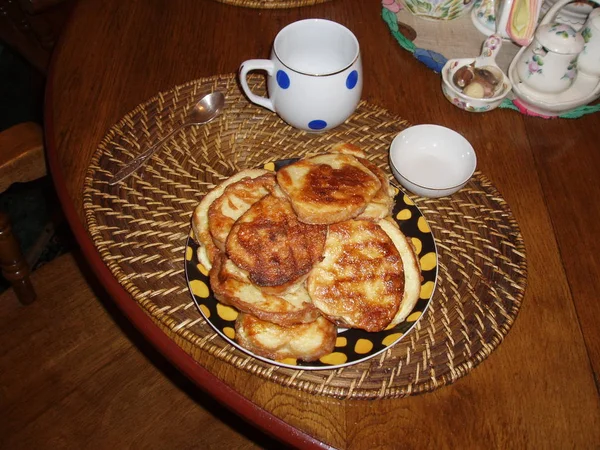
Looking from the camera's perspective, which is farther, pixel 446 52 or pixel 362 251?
pixel 446 52

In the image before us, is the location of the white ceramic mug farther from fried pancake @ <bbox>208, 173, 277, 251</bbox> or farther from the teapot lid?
the teapot lid

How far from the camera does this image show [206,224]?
0.98 m

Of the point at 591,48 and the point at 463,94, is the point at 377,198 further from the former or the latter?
the point at 591,48

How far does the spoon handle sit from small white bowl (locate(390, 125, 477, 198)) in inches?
22.0

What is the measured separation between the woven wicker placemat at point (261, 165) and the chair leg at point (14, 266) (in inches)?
14.1

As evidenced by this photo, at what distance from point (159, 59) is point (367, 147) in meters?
0.62

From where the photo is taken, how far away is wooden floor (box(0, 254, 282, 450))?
1143 millimetres

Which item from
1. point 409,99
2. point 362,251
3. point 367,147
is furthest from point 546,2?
point 362,251

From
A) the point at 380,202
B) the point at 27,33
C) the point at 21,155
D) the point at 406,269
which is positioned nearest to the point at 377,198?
the point at 380,202

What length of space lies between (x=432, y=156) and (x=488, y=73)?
33 centimetres

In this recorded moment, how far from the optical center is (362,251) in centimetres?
92

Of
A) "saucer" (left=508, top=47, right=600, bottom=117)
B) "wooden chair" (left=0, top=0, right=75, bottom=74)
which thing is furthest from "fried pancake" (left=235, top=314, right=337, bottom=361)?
"wooden chair" (left=0, top=0, right=75, bottom=74)

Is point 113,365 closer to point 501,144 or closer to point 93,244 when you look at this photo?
point 93,244

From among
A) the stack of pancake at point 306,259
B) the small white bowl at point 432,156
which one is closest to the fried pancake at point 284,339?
the stack of pancake at point 306,259
